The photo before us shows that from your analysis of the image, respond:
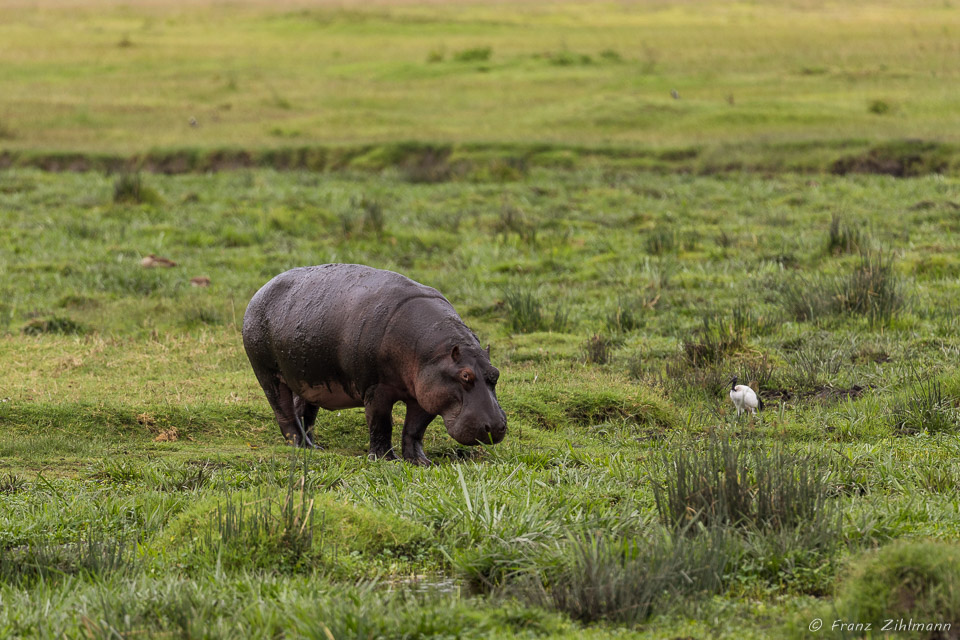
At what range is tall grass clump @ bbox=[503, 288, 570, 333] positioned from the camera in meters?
12.3

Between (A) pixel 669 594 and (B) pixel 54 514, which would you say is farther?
(B) pixel 54 514

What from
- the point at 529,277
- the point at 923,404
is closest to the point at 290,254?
the point at 529,277

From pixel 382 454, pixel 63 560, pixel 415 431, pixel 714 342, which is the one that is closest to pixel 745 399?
pixel 714 342

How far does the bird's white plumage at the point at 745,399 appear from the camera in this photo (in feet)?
28.0

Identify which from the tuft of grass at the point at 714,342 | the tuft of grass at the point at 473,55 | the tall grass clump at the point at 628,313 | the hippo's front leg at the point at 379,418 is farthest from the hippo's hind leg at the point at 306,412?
the tuft of grass at the point at 473,55

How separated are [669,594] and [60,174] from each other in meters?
22.3

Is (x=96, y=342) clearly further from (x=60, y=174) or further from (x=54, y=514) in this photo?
(x=60, y=174)

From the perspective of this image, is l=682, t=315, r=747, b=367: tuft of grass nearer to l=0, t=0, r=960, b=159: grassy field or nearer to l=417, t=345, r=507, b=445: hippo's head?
l=417, t=345, r=507, b=445: hippo's head

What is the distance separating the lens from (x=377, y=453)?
7984 mm

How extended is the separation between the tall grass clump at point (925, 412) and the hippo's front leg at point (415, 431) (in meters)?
3.44

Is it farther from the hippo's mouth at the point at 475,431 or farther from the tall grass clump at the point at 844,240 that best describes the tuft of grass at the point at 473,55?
the hippo's mouth at the point at 475,431

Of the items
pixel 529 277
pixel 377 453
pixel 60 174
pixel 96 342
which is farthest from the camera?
pixel 60 174

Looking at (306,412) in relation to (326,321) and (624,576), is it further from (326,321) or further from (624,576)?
(624,576)

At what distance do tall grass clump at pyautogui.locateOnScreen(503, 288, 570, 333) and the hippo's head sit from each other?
15.5 feet
